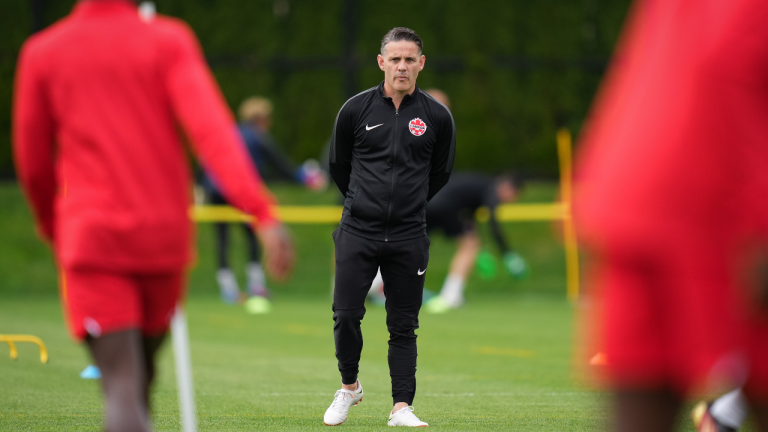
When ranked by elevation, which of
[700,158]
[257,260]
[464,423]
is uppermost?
[700,158]

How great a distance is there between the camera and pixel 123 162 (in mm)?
3152

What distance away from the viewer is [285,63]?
742 inches

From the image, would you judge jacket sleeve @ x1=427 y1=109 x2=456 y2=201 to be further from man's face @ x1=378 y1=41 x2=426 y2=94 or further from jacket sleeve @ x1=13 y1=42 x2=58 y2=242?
jacket sleeve @ x1=13 y1=42 x2=58 y2=242

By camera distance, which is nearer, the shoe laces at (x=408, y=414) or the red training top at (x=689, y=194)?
the red training top at (x=689, y=194)

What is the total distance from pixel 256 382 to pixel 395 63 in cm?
288

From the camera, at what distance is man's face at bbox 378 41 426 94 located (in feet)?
17.9

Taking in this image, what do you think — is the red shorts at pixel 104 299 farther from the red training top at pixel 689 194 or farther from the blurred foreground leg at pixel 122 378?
the red training top at pixel 689 194

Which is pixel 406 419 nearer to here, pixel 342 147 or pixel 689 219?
pixel 342 147

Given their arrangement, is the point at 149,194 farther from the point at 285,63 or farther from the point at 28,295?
the point at 285,63

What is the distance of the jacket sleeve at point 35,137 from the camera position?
324cm

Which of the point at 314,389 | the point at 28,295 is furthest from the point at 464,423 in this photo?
the point at 28,295

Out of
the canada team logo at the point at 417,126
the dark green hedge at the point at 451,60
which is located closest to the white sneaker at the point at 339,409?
the canada team logo at the point at 417,126

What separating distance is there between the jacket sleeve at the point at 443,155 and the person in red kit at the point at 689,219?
11.4ft

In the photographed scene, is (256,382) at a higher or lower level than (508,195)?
higher
